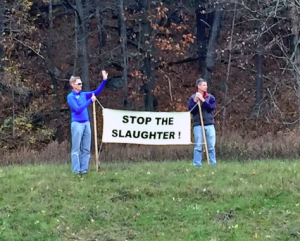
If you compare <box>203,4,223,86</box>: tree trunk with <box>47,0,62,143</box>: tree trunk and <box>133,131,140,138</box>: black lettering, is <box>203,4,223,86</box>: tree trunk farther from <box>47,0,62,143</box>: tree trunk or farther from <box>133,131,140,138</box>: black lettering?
<box>133,131,140,138</box>: black lettering

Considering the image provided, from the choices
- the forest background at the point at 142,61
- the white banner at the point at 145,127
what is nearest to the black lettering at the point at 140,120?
the white banner at the point at 145,127

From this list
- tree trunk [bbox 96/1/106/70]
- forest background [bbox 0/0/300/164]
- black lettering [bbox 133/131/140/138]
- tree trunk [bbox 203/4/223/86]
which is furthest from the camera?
tree trunk [bbox 203/4/223/86]

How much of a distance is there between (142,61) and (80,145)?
17107mm

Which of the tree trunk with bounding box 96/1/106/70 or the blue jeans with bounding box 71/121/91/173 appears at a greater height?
the tree trunk with bounding box 96/1/106/70

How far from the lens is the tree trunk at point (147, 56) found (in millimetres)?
27531

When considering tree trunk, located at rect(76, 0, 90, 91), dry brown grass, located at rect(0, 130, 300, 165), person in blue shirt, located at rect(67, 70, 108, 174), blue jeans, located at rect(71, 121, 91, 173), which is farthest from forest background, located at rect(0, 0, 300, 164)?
person in blue shirt, located at rect(67, 70, 108, 174)

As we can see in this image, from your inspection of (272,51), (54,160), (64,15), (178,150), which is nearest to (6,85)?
(64,15)

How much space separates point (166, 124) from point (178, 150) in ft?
16.0

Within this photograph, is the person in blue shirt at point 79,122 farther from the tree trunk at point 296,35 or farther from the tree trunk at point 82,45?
the tree trunk at point 82,45

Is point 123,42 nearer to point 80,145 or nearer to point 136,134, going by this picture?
point 136,134

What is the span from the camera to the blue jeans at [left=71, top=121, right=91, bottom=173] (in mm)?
11766

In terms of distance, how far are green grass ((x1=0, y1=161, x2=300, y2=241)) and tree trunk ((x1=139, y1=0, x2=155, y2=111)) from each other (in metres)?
15.8

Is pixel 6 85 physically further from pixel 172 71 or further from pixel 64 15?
pixel 172 71

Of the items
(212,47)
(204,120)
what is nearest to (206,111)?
(204,120)
